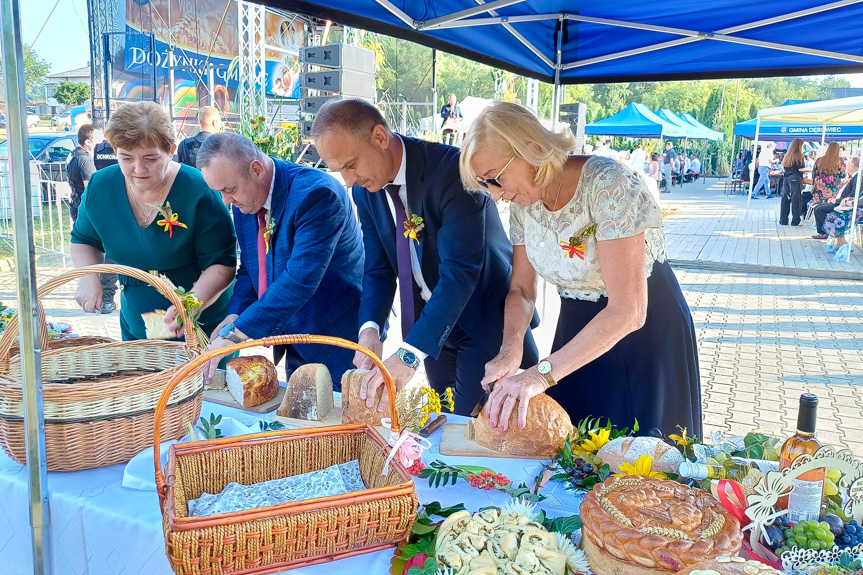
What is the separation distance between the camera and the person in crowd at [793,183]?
14.0 meters

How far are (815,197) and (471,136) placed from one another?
49.2ft

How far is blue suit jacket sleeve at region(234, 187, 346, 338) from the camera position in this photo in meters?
2.22

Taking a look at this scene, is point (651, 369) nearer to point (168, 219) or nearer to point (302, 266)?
point (302, 266)

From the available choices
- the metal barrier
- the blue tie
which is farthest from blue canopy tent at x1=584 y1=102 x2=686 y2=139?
the blue tie

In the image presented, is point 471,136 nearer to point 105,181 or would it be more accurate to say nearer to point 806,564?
point 806,564

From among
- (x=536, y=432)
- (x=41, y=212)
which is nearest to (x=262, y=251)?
(x=536, y=432)

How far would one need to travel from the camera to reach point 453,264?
212cm

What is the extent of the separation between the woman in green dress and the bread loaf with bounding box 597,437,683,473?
67.6 inches

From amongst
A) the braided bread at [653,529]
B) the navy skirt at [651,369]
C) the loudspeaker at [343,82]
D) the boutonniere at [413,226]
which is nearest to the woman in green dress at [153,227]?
the boutonniere at [413,226]

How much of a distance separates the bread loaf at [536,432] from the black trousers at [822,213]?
40.3 feet

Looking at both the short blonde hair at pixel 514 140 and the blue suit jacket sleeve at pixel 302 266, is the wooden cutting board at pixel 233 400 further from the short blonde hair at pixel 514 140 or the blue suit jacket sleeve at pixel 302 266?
the short blonde hair at pixel 514 140

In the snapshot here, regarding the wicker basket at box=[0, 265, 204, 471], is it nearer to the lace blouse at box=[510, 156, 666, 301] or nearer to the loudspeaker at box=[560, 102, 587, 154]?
the lace blouse at box=[510, 156, 666, 301]

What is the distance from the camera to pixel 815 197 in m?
14.2

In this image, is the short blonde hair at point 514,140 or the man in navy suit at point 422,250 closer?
the short blonde hair at point 514,140
